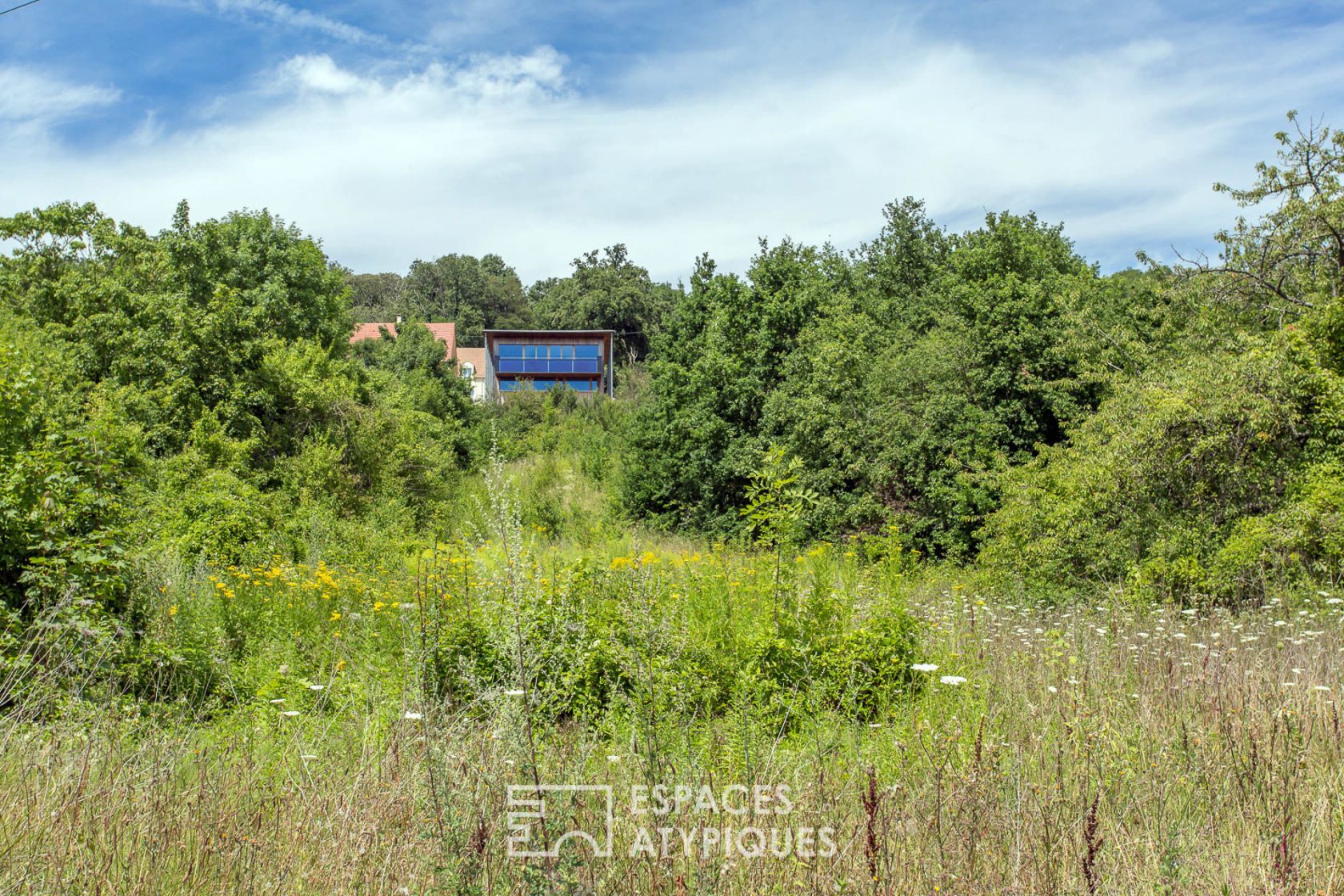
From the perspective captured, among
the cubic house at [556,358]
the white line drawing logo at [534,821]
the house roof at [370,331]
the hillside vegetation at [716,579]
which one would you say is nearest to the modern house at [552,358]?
the cubic house at [556,358]

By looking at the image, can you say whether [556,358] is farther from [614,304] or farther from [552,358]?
[614,304]

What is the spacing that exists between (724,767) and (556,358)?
53170 millimetres

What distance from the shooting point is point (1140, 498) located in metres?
12.1

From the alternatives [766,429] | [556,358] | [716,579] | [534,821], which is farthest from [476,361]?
[534,821]

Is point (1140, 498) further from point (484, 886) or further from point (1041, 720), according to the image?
point (484, 886)

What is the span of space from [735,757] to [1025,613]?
5.35 meters

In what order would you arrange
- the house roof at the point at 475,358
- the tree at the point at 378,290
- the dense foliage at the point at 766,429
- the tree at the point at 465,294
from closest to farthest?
the dense foliage at the point at 766,429
the house roof at the point at 475,358
the tree at the point at 465,294
the tree at the point at 378,290

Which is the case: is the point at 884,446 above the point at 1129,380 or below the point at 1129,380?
below

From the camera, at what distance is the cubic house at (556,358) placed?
5597 cm

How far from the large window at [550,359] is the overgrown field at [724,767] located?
50482mm

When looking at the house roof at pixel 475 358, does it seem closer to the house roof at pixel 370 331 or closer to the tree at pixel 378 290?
the house roof at pixel 370 331

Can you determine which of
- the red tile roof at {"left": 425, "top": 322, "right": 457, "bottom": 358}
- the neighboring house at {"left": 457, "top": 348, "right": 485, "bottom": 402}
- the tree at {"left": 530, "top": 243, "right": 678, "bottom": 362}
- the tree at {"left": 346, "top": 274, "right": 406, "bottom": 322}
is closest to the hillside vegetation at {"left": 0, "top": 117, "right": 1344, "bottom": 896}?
the red tile roof at {"left": 425, "top": 322, "right": 457, "bottom": 358}

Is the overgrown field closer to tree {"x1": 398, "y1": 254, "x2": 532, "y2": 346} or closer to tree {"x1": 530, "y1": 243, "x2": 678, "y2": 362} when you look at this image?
tree {"x1": 530, "y1": 243, "x2": 678, "y2": 362}

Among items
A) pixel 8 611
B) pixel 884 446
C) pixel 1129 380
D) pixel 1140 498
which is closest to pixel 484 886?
pixel 8 611
